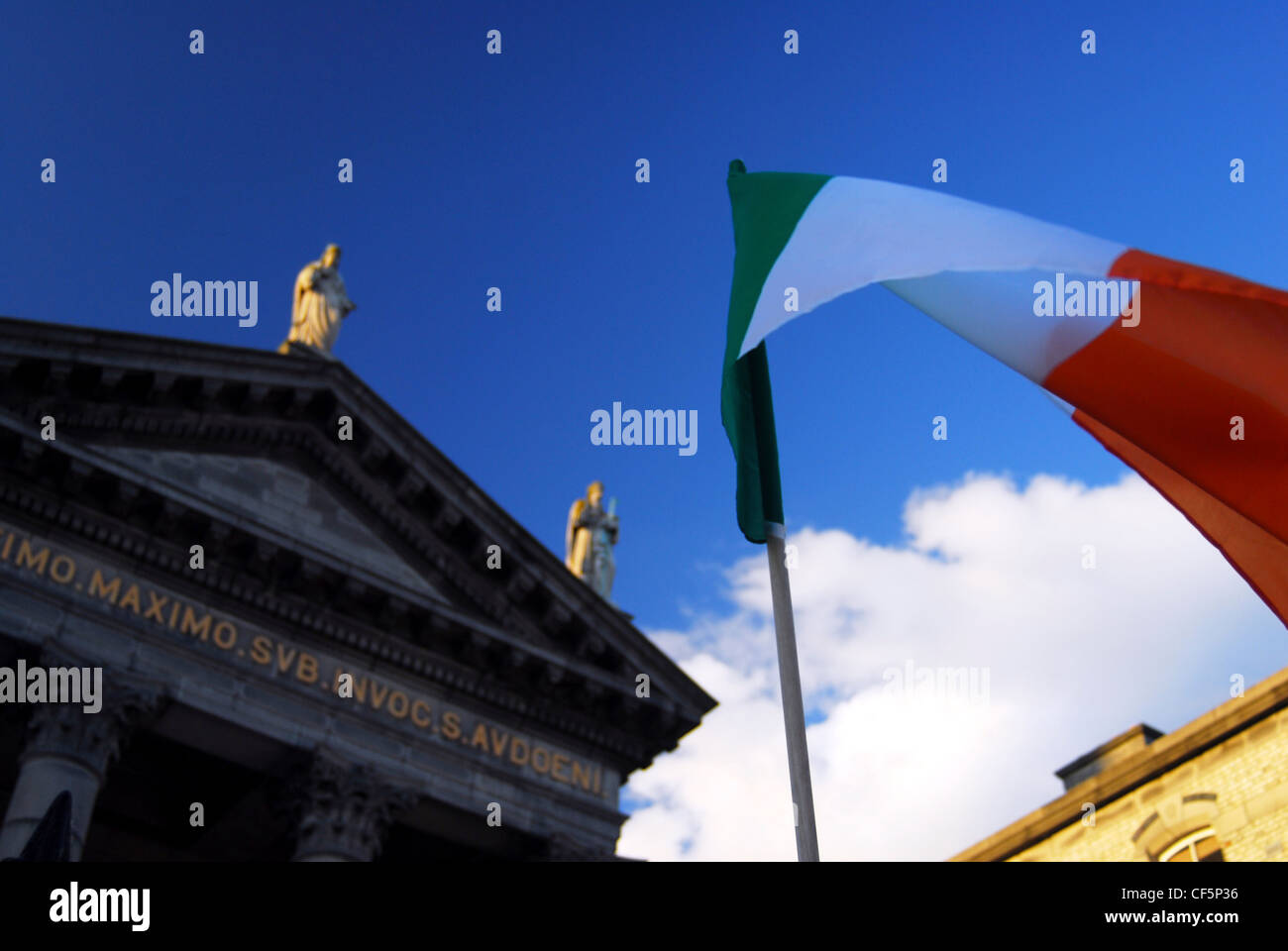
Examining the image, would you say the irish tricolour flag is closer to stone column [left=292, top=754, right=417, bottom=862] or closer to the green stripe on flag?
the green stripe on flag

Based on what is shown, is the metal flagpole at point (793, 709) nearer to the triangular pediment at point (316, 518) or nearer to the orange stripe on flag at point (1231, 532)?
the orange stripe on flag at point (1231, 532)

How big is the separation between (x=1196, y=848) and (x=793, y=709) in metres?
21.9

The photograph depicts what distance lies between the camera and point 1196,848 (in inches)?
1024

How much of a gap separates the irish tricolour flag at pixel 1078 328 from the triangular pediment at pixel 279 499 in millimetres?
12728

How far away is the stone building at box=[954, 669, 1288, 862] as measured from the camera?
24844 mm

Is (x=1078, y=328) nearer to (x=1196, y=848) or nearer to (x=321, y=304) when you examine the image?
(x=321, y=304)

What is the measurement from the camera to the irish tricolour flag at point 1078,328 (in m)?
7.98

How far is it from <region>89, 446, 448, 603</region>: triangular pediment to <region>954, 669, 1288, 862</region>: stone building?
14.8 meters

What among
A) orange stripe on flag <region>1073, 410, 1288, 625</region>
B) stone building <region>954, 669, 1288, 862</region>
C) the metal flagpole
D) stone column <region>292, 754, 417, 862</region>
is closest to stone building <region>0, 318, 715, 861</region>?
stone column <region>292, 754, 417, 862</region>

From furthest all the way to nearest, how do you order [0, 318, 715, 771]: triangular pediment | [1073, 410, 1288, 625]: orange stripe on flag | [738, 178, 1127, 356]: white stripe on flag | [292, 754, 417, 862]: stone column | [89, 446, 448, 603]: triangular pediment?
[89, 446, 448, 603]: triangular pediment → [0, 318, 715, 771]: triangular pediment → [292, 754, 417, 862]: stone column → [1073, 410, 1288, 625]: orange stripe on flag → [738, 178, 1127, 356]: white stripe on flag

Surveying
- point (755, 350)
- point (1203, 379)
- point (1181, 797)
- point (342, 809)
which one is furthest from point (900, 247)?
point (1181, 797)

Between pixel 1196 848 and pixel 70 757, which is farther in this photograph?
pixel 1196 848
